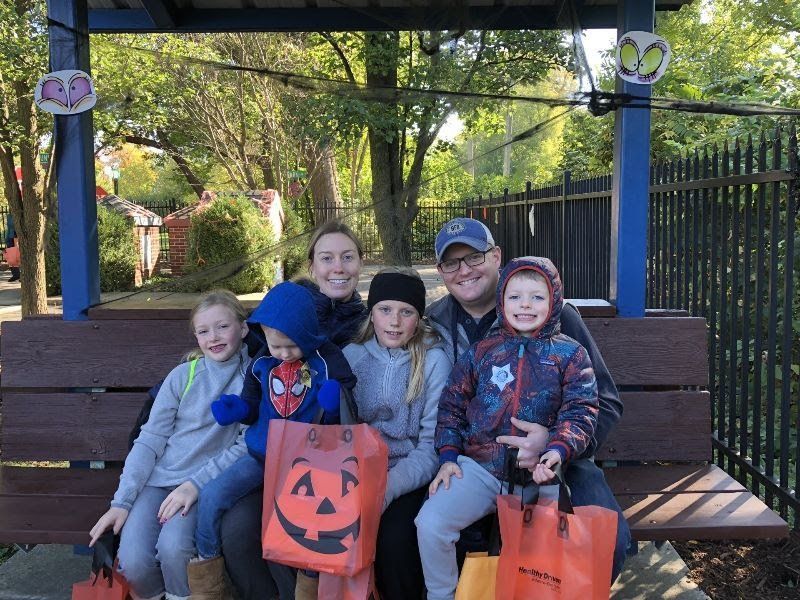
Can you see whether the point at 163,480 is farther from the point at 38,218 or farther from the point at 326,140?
the point at 38,218

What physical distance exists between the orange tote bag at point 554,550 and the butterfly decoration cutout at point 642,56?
188 cm

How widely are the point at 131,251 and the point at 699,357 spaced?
46.1ft

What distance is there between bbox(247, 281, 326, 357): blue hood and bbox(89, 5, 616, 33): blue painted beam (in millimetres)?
1527

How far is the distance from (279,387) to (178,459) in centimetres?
52

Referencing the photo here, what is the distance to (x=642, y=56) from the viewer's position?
3.12m

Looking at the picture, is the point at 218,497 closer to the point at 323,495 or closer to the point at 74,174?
the point at 323,495

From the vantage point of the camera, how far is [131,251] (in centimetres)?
1541

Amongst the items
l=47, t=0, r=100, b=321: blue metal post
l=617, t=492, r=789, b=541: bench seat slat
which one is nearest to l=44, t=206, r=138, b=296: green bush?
l=47, t=0, r=100, b=321: blue metal post

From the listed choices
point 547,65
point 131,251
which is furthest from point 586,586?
point 131,251

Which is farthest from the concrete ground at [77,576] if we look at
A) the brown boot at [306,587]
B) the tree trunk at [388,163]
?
the tree trunk at [388,163]

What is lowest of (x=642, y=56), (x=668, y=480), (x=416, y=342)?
(x=668, y=480)

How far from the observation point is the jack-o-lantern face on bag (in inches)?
86.8

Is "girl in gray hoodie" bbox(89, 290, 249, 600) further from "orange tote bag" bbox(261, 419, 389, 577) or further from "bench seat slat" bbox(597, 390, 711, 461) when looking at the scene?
"bench seat slat" bbox(597, 390, 711, 461)

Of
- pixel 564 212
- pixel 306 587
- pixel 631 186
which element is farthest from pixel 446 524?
pixel 564 212
